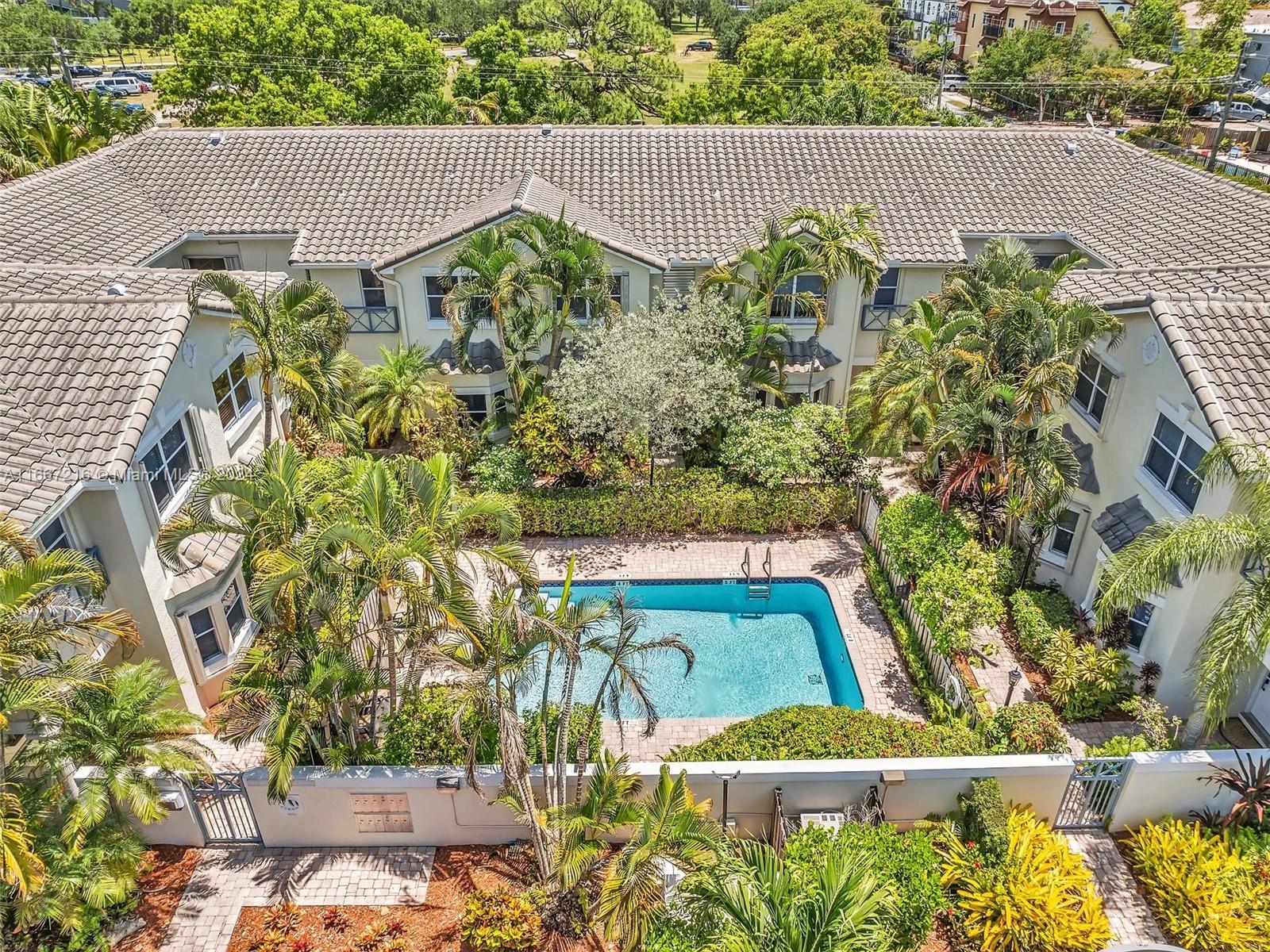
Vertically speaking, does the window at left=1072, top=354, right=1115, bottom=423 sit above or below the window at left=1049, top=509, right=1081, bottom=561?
above

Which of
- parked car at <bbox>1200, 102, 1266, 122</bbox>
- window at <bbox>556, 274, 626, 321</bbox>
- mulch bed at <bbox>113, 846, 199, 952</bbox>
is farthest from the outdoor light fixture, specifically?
parked car at <bbox>1200, 102, 1266, 122</bbox>

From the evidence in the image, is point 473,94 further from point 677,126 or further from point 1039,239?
point 1039,239

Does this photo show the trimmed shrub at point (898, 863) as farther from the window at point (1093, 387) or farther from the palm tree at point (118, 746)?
the window at point (1093, 387)

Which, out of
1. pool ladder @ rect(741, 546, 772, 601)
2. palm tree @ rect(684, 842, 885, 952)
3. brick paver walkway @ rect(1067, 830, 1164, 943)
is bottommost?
pool ladder @ rect(741, 546, 772, 601)

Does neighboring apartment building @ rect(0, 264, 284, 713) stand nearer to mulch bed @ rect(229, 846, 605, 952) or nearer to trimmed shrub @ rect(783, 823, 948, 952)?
mulch bed @ rect(229, 846, 605, 952)

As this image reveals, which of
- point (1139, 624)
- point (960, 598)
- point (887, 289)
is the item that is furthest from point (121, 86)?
point (1139, 624)

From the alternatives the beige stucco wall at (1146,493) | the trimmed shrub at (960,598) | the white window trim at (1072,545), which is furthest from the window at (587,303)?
the white window trim at (1072,545)

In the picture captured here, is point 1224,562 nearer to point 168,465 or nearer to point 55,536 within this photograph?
point 168,465

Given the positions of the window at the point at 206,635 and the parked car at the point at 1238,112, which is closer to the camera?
the window at the point at 206,635
